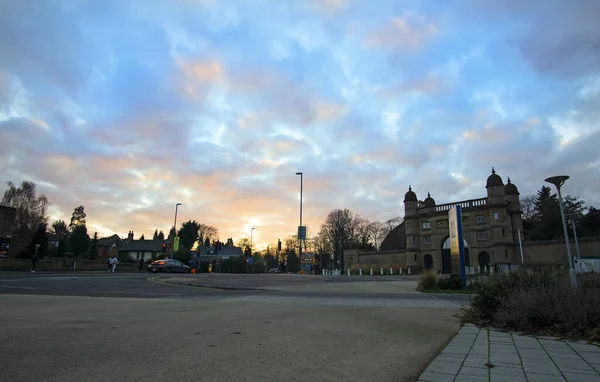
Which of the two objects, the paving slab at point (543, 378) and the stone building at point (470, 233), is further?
the stone building at point (470, 233)

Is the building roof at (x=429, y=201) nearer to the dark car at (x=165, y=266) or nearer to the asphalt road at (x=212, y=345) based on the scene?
the dark car at (x=165, y=266)

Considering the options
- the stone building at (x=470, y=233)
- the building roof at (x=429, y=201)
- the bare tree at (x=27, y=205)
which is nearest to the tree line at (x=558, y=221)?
the stone building at (x=470, y=233)

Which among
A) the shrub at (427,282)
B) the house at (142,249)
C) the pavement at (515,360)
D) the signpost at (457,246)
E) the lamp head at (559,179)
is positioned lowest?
the pavement at (515,360)

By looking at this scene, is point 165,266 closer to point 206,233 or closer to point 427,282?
point 427,282

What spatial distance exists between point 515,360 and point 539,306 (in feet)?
7.76

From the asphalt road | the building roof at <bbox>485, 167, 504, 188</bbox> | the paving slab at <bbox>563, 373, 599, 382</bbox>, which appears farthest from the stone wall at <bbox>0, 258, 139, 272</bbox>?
the building roof at <bbox>485, 167, 504, 188</bbox>

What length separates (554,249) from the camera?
4322cm

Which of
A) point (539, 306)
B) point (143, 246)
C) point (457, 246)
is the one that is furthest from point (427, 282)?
point (143, 246)

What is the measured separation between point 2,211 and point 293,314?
48610mm

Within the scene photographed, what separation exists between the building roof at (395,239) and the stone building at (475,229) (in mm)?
19130

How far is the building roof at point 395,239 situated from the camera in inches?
3164

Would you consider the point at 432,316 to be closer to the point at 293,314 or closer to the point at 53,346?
the point at 293,314

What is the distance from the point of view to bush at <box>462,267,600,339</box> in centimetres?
531

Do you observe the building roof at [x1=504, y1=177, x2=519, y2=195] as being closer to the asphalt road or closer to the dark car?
the dark car
